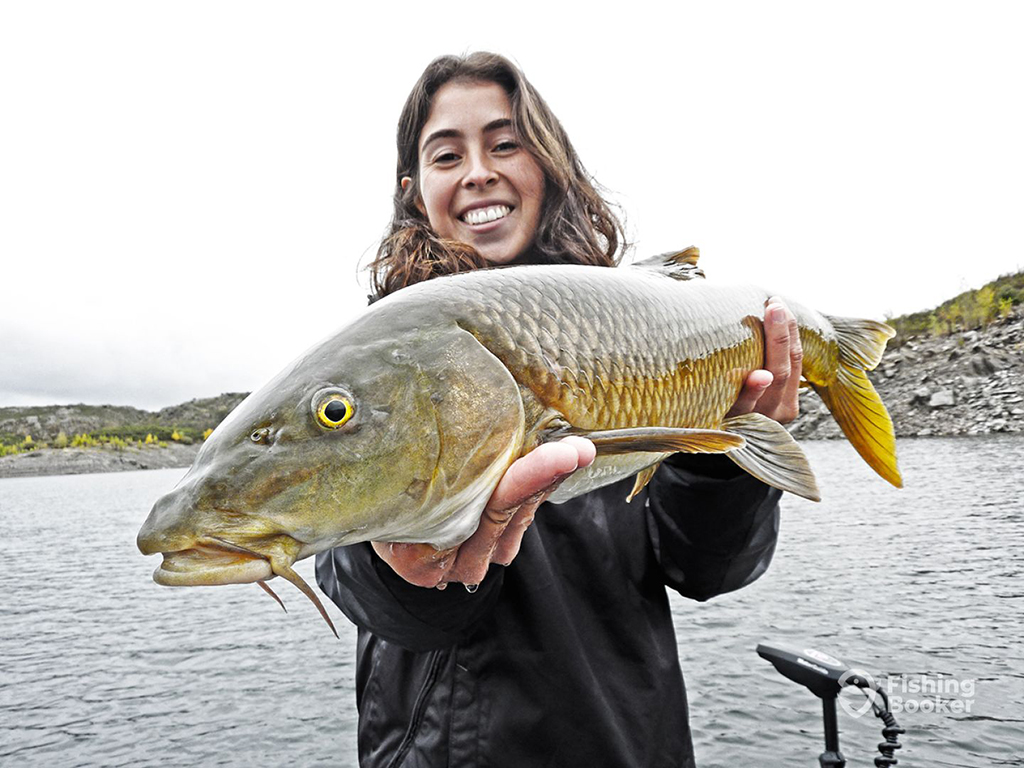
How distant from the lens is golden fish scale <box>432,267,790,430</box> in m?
1.76

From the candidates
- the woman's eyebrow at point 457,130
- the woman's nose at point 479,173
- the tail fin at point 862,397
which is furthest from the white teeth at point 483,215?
the tail fin at point 862,397

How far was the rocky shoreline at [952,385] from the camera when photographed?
2923 cm

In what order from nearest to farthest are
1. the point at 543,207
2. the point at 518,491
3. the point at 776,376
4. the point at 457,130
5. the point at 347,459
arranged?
1. the point at 347,459
2. the point at 518,491
3. the point at 776,376
4. the point at 457,130
5. the point at 543,207

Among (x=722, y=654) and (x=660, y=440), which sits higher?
(x=660, y=440)

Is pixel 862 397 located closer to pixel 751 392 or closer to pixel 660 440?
pixel 751 392

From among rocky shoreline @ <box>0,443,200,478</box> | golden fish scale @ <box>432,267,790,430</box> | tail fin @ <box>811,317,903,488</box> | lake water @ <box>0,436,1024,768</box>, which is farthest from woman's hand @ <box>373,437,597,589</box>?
rocky shoreline @ <box>0,443,200,478</box>

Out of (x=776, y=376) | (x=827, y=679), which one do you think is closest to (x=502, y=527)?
(x=776, y=376)

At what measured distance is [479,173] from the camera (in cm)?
288

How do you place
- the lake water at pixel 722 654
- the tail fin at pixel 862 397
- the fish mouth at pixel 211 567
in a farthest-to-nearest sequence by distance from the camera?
the lake water at pixel 722 654
the tail fin at pixel 862 397
the fish mouth at pixel 211 567

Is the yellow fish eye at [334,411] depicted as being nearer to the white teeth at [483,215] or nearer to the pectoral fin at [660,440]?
the pectoral fin at [660,440]

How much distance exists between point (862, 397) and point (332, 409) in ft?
8.86

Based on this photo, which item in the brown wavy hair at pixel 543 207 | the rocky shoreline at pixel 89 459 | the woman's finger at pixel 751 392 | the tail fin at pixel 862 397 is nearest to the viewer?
the woman's finger at pixel 751 392

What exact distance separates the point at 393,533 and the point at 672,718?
1490 mm

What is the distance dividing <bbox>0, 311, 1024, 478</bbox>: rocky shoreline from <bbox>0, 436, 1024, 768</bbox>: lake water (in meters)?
14.0
